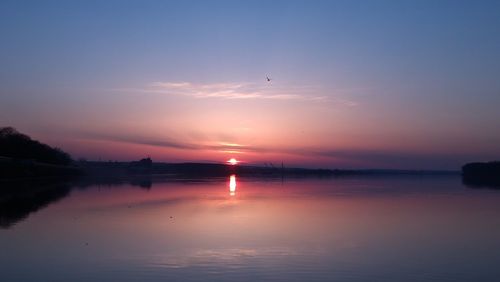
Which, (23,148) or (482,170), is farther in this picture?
(482,170)

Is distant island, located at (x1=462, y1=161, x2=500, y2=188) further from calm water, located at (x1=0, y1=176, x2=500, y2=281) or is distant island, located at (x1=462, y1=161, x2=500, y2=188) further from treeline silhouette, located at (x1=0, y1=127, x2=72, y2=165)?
calm water, located at (x1=0, y1=176, x2=500, y2=281)

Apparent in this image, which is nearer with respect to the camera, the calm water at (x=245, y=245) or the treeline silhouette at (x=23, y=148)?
the calm water at (x=245, y=245)

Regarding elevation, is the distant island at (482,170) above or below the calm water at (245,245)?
above

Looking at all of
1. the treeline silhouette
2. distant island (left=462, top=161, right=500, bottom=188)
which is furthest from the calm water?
distant island (left=462, top=161, right=500, bottom=188)

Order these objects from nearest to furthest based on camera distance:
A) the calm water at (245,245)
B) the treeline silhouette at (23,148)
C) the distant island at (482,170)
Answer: the calm water at (245,245), the treeline silhouette at (23,148), the distant island at (482,170)

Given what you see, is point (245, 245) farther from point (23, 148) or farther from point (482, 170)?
point (482, 170)

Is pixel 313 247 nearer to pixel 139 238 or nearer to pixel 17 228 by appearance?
pixel 139 238

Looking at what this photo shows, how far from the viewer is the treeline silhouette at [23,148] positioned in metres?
63.0

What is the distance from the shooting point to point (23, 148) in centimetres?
6494


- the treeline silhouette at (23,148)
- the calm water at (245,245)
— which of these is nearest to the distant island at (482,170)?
the treeline silhouette at (23,148)

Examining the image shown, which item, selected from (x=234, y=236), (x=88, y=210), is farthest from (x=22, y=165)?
(x=234, y=236)

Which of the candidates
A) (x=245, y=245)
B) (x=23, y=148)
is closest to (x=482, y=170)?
(x=23, y=148)

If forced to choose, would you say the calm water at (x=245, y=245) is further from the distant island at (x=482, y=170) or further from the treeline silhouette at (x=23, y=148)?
the distant island at (x=482, y=170)

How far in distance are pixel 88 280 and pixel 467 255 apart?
8.48 m
